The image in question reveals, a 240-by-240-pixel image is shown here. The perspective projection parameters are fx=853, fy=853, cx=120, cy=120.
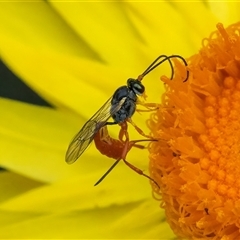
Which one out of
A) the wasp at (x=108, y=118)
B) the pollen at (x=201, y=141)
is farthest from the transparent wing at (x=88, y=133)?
the pollen at (x=201, y=141)

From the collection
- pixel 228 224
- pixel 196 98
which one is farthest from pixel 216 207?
pixel 196 98

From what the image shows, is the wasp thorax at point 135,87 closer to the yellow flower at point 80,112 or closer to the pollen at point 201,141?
the pollen at point 201,141

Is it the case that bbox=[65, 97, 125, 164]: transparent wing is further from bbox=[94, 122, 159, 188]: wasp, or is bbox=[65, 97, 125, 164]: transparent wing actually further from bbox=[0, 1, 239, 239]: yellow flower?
bbox=[0, 1, 239, 239]: yellow flower

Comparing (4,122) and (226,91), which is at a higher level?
(4,122)

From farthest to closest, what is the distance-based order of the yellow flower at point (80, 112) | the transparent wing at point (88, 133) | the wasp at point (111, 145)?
the yellow flower at point (80, 112)
the wasp at point (111, 145)
the transparent wing at point (88, 133)

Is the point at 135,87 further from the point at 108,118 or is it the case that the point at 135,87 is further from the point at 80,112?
the point at 80,112

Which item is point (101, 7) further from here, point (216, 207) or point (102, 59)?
point (216, 207)

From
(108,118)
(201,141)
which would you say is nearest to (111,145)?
(108,118)
